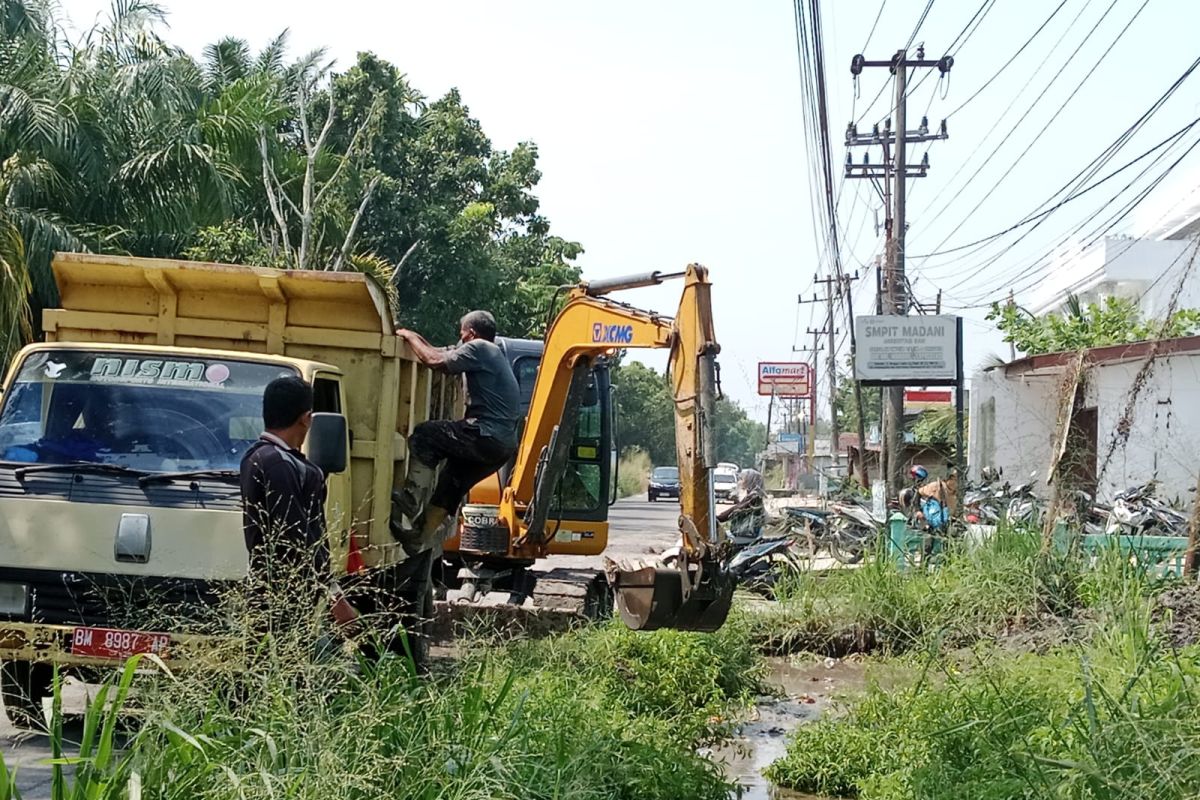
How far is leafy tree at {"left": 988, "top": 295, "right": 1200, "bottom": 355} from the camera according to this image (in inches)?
1027

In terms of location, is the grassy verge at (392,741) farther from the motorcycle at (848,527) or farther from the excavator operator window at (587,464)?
the motorcycle at (848,527)

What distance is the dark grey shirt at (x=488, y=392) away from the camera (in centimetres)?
867

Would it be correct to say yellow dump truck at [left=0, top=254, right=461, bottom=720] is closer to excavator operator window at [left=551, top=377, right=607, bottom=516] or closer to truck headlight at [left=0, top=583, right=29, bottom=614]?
truck headlight at [left=0, top=583, right=29, bottom=614]

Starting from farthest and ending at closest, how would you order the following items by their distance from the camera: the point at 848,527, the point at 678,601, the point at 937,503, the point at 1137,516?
the point at 848,527
the point at 937,503
the point at 1137,516
the point at 678,601

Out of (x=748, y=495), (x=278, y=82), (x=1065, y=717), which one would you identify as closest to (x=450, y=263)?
(x=278, y=82)

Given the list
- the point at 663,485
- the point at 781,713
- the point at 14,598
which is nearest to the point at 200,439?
the point at 14,598

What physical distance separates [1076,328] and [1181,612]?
19492 mm

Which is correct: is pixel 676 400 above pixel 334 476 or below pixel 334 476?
above

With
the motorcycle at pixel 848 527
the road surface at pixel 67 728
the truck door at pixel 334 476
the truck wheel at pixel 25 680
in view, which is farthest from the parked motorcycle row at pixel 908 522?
the truck wheel at pixel 25 680

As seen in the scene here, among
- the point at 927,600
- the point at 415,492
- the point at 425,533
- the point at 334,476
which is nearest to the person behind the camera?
the point at 334,476

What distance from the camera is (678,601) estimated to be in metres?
8.17

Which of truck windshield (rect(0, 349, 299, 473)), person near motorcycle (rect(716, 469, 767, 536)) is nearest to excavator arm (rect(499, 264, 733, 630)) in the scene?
truck windshield (rect(0, 349, 299, 473))

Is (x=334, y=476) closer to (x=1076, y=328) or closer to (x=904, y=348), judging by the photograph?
(x=904, y=348)

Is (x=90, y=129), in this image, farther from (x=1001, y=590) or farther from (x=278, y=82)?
(x=1001, y=590)
